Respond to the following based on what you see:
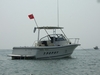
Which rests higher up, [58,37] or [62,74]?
[58,37]

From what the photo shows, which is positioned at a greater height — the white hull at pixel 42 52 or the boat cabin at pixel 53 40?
the boat cabin at pixel 53 40

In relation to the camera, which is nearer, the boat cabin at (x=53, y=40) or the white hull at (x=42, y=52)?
the white hull at (x=42, y=52)

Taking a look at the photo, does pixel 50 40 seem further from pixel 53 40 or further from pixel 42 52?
pixel 42 52

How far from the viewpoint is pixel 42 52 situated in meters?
41.7

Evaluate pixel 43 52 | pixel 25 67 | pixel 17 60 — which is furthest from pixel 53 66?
pixel 17 60

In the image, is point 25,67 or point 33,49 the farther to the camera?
point 33,49

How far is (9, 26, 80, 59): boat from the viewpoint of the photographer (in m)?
41.6

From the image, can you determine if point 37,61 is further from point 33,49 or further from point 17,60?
point 17,60

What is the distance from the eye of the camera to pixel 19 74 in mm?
30484

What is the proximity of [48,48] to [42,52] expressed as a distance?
915 mm

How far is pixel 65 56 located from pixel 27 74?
561 inches

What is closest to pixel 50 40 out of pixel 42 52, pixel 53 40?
pixel 53 40

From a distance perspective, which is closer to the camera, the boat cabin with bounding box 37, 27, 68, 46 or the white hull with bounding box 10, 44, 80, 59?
the white hull with bounding box 10, 44, 80, 59

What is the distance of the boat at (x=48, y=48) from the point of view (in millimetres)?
41562
